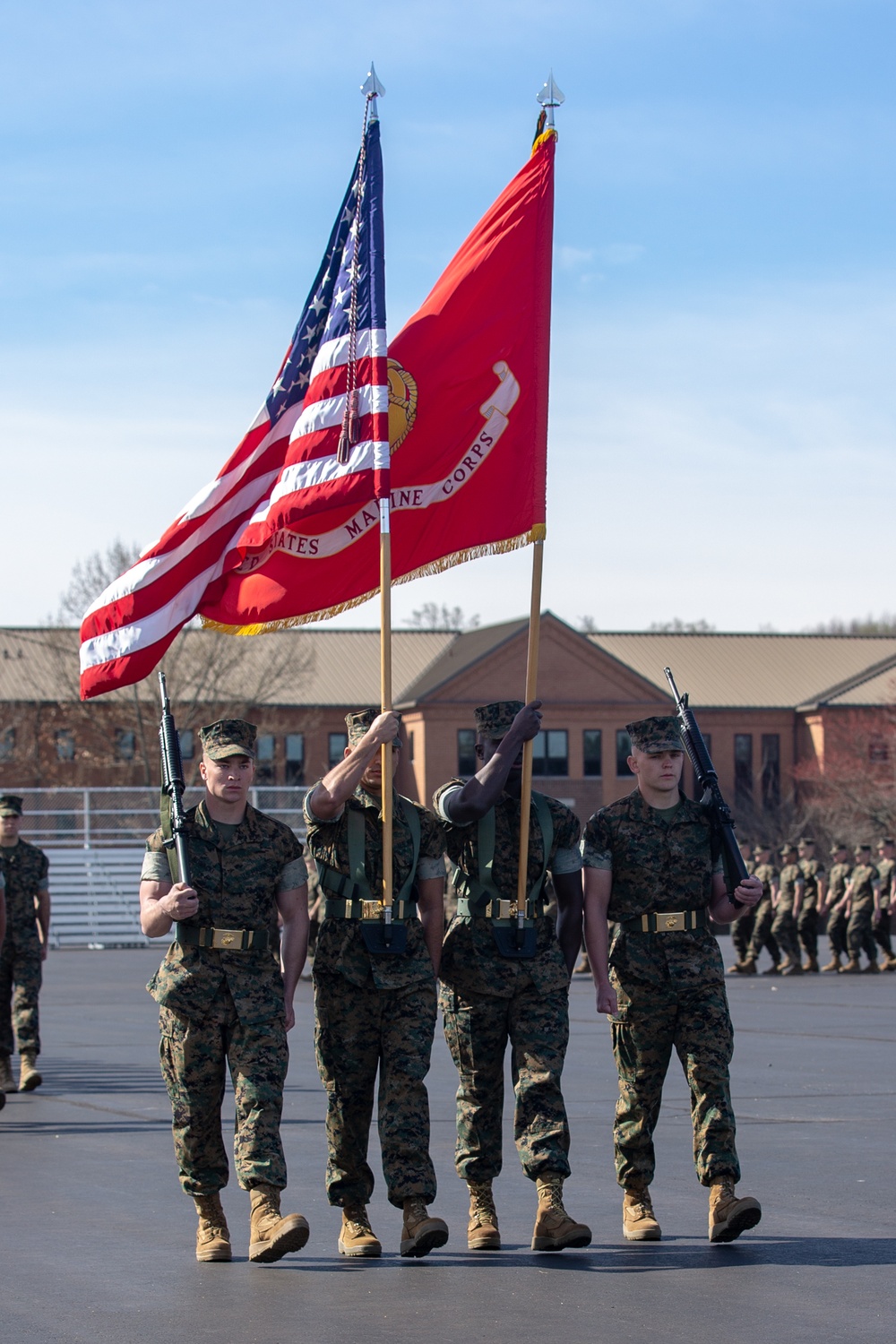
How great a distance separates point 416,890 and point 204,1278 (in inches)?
65.6

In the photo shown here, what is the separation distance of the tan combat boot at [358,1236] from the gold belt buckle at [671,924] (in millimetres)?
1625

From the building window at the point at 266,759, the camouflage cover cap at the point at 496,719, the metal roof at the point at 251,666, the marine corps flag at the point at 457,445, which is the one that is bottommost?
the camouflage cover cap at the point at 496,719

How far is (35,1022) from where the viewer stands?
525 inches

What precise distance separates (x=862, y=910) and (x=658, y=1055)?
21.7 m

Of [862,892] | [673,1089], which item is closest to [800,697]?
[862,892]

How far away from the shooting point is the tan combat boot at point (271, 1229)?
22.0 ft

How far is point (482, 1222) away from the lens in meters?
7.28

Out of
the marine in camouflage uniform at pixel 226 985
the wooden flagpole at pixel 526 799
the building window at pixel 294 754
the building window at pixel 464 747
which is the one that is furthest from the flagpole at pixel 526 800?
the building window at pixel 464 747

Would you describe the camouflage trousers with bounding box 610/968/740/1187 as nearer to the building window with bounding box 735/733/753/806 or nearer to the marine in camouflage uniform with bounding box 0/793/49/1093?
the marine in camouflage uniform with bounding box 0/793/49/1093

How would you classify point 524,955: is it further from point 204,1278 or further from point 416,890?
point 204,1278

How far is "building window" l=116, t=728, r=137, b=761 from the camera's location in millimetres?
62594

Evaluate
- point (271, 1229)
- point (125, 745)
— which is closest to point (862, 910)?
point (271, 1229)

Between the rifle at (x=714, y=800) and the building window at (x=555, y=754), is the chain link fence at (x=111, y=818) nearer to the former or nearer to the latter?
the rifle at (x=714, y=800)

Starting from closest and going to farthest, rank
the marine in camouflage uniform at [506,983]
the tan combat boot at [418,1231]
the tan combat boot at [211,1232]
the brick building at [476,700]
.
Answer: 1. the tan combat boot at [418,1231]
2. the tan combat boot at [211,1232]
3. the marine in camouflage uniform at [506,983]
4. the brick building at [476,700]
